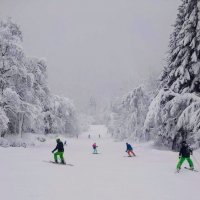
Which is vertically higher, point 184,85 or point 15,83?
point 15,83

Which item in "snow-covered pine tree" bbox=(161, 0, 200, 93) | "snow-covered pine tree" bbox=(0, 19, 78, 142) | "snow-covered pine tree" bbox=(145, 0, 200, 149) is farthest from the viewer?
"snow-covered pine tree" bbox=(0, 19, 78, 142)

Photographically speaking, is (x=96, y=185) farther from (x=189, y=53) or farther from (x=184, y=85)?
(x=189, y=53)

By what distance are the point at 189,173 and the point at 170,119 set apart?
43.4 ft

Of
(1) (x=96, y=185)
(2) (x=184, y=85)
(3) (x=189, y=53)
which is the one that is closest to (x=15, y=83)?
(2) (x=184, y=85)

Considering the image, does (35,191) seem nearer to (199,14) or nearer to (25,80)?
(199,14)

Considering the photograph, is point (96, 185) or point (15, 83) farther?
point (15, 83)

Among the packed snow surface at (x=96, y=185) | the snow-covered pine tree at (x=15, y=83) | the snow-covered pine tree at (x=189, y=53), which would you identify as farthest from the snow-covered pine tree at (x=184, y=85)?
the snow-covered pine tree at (x=15, y=83)

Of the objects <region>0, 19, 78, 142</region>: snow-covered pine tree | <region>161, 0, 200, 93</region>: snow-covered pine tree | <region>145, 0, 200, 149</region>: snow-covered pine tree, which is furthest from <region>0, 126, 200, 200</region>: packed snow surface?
<region>0, 19, 78, 142</region>: snow-covered pine tree

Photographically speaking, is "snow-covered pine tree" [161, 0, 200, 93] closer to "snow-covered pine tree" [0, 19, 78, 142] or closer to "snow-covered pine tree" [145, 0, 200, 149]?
"snow-covered pine tree" [145, 0, 200, 149]

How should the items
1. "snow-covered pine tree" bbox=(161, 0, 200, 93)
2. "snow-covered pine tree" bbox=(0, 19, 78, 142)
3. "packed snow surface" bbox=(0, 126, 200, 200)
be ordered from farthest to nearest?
"snow-covered pine tree" bbox=(0, 19, 78, 142) → "snow-covered pine tree" bbox=(161, 0, 200, 93) → "packed snow surface" bbox=(0, 126, 200, 200)

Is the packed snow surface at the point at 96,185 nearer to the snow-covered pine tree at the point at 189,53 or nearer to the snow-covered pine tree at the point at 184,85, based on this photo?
the snow-covered pine tree at the point at 184,85

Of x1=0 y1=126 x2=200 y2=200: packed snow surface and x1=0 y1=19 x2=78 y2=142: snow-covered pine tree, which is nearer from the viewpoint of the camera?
x1=0 y1=126 x2=200 y2=200: packed snow surface

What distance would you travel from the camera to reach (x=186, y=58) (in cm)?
2611

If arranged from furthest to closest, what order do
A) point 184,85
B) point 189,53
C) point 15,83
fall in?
1. point 15,83
2. point 184,85
3. point 189,53
